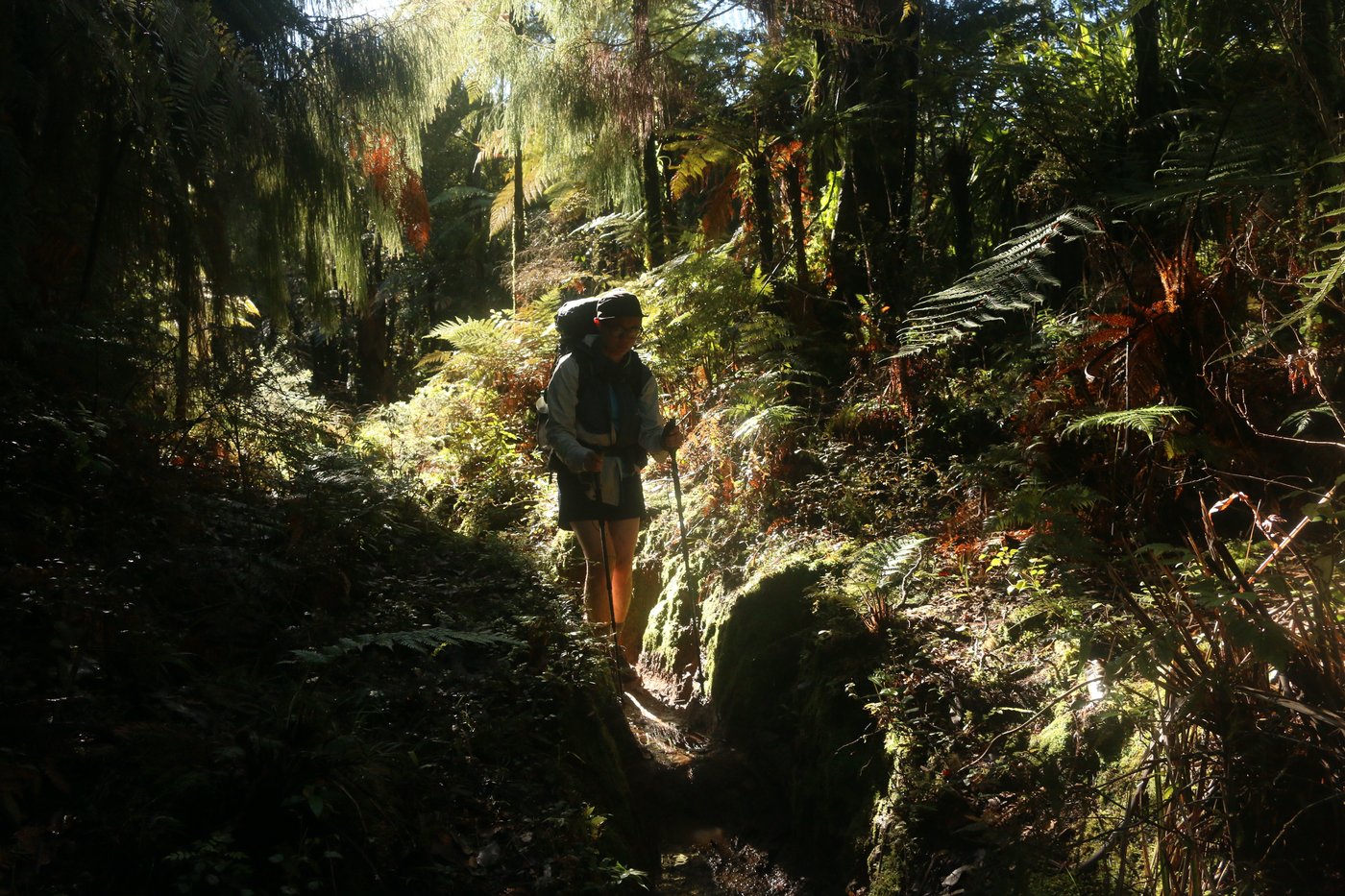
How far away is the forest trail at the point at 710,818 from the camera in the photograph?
433cm

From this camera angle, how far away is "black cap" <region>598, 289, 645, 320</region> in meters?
5.73

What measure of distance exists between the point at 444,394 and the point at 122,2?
22.4 feet

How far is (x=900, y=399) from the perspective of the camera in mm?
6203

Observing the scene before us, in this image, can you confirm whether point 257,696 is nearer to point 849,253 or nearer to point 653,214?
point 849,253

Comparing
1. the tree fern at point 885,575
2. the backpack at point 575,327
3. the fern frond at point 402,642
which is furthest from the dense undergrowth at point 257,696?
the tree fern at point 885,575

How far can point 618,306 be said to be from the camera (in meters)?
5.74

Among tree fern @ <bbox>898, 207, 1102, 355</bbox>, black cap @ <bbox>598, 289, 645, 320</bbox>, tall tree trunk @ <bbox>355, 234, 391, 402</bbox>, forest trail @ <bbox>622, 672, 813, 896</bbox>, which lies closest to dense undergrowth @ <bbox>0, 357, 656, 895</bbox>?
forest trail @ <bbox>622, 672, 813, 896</bbox>

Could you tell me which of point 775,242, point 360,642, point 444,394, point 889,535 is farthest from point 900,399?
point 444,394

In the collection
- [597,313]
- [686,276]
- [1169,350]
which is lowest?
[1169,350]

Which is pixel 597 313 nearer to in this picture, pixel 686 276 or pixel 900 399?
pixel 900 399

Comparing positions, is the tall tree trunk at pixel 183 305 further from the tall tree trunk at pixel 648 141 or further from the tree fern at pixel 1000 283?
the tall tree trunk at pixel 648 141

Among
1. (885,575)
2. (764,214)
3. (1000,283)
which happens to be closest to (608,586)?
(885,575)

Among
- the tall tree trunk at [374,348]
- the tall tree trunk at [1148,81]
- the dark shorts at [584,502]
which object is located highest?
the tall tree trunk at [374,348]

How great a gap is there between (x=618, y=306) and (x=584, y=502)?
125 cm
